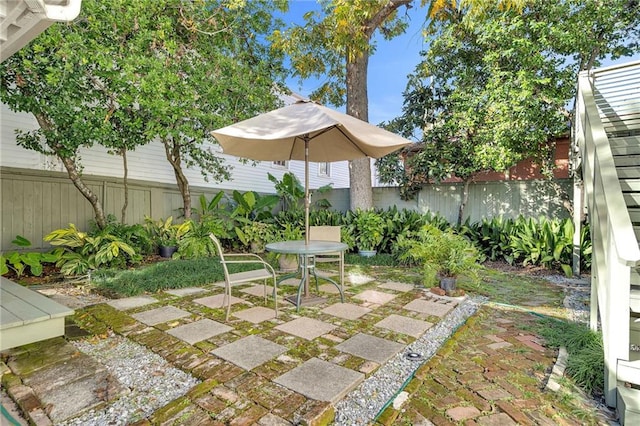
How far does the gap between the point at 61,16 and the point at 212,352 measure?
2.78 meters

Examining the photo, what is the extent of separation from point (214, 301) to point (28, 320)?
185cm

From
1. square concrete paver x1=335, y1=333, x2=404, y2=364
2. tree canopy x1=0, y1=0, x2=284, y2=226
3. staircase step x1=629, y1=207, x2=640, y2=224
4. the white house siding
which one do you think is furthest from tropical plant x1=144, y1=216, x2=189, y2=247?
staircase step x1=629, y1=207, x2=640, y2=224

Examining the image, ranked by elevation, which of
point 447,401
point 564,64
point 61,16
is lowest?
point 447,401

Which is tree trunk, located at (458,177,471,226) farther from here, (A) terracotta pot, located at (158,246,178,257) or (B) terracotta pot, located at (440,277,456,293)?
(A) terracotta pot, located at (158,246,178,257)

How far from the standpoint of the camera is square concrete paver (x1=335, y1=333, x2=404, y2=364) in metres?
2.73

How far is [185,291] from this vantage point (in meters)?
4.71

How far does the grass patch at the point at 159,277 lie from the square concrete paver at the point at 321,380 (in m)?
3.08

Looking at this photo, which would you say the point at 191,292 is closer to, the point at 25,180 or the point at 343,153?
the point at 343,153

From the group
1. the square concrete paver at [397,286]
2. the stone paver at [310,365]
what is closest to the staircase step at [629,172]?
the stone paver at [310,365]

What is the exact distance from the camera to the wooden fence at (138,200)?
20.0 feet

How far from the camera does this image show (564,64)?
674 cm

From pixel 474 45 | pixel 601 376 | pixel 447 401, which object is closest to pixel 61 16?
pixel 447 401

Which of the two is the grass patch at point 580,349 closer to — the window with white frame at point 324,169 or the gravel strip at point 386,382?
the gravel strip at point 386,382

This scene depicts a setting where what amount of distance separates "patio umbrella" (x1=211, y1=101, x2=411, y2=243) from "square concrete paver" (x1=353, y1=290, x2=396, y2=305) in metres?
1.18
